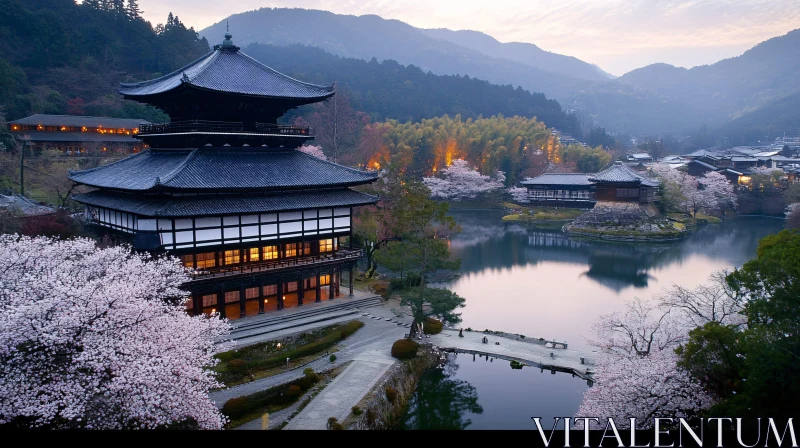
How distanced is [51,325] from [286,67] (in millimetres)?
108694

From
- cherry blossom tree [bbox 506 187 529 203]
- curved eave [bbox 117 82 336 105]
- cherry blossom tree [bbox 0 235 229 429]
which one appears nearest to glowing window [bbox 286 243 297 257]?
curved eave [bbox 117 82 336 105]

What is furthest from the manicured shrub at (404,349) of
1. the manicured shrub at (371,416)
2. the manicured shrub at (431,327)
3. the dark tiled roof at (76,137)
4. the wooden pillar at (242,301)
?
the dark tiled roof at (76,137)

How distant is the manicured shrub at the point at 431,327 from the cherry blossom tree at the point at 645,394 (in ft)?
29.0

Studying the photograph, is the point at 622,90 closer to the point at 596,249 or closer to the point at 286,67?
the point at 286,67

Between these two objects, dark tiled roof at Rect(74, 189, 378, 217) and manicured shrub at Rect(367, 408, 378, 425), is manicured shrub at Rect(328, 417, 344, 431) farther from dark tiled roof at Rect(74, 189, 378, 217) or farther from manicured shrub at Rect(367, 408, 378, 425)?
dark tiled roof at Rect(74, 189, 378, 217)

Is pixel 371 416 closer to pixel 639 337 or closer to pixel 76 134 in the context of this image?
pixel 639 337

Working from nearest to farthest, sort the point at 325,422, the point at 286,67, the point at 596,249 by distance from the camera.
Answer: the point at 325,422, the point at 596,249, the point at 286,67

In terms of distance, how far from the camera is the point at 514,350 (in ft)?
72.4

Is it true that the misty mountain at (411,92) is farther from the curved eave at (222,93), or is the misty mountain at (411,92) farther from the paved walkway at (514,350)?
the paved walkway at (514,350)

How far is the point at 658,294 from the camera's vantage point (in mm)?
31938

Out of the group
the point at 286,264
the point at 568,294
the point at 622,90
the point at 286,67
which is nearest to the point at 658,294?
the point at 568,294

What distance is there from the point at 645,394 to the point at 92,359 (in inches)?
518

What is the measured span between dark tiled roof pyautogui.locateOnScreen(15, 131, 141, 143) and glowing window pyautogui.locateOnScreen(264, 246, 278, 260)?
32.1m

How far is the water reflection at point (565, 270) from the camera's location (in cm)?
2756
